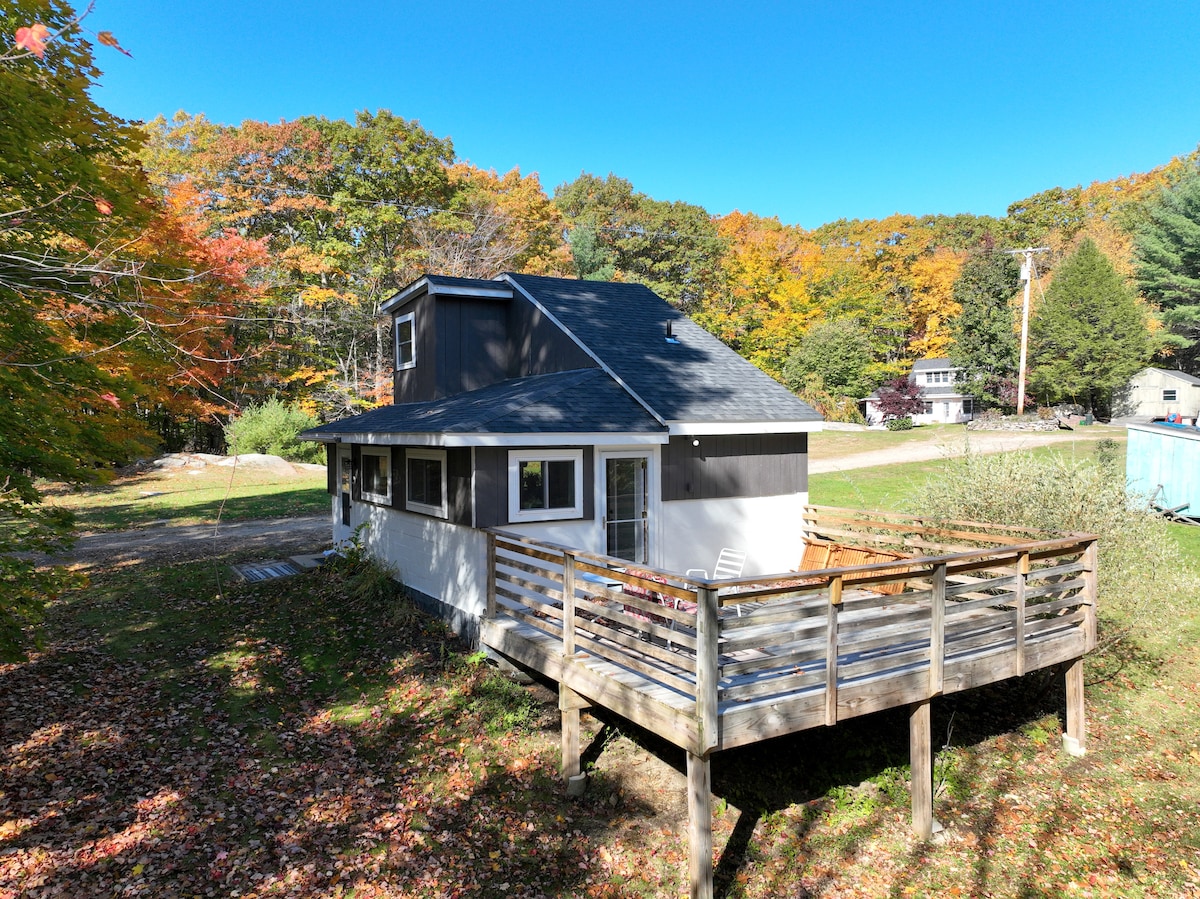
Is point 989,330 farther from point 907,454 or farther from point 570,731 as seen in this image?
point 570,731

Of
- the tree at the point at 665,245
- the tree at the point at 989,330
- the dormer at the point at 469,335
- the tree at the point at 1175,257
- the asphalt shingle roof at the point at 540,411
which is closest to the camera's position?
the asphalt shingle roof at the point at 540,411

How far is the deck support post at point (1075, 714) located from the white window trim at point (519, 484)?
18.6ft

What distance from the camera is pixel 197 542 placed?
14953 mm

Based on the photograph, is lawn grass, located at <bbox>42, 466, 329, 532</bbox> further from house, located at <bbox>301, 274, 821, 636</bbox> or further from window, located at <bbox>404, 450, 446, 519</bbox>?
window, located at <bbox>404, 450, 446, 519</bbox>

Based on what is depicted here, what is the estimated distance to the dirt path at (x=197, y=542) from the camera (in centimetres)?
1352

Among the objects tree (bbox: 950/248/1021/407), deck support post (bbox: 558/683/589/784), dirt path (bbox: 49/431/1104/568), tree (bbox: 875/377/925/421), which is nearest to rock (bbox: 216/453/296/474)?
dirt path (bbox: 49/431/1104/568)

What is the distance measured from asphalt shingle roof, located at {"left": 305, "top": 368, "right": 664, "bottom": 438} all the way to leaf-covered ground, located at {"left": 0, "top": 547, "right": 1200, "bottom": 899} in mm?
2830

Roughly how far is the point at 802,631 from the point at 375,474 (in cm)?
814

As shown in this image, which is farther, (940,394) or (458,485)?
(940,394)

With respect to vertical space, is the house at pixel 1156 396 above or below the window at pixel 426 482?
above

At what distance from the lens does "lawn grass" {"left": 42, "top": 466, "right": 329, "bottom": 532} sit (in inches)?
724

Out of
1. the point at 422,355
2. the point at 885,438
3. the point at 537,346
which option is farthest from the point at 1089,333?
the point at 422,355

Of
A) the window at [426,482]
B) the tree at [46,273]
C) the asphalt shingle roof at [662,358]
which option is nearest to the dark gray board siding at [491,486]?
the window at [426,482]

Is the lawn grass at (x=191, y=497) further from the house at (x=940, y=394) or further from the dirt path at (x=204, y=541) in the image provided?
the house at (x=940, y=394)
